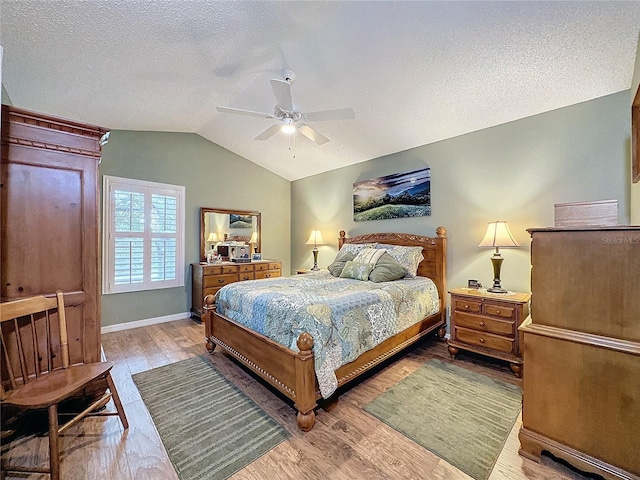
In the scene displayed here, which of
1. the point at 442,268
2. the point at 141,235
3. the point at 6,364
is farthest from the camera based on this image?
the point at 141,235

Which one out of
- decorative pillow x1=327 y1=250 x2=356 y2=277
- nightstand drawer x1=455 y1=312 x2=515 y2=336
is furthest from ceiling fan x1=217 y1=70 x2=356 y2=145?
nightstand drawer x1=455 y1=312 x2=515 y2=336

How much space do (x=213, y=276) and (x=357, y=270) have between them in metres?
2.40

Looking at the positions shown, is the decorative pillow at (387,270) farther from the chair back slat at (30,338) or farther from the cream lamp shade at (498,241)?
the chair back slat at (30,338)

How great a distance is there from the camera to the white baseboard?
3943mm

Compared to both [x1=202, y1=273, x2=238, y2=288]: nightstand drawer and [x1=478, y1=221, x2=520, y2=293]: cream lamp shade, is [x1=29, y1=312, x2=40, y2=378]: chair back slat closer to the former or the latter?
[x1=202, y1=273, x2=238, y2=288]: nightstand drawer

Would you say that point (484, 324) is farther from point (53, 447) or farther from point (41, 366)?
point (41, 366)

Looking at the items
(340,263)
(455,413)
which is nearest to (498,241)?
(455,413)

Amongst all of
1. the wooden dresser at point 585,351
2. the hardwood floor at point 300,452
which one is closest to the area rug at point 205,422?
the hardwood floor at point 300,452

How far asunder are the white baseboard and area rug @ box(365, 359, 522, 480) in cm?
364

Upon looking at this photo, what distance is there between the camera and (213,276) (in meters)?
4.44

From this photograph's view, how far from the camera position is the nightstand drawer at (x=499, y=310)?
→ 2.66 meters

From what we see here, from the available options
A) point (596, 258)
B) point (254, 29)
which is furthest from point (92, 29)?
point (596, 258)

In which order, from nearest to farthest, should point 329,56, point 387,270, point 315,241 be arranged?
1. point 329,56
2. point 387,270
3. point 315,241

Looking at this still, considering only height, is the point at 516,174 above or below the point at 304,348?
above
